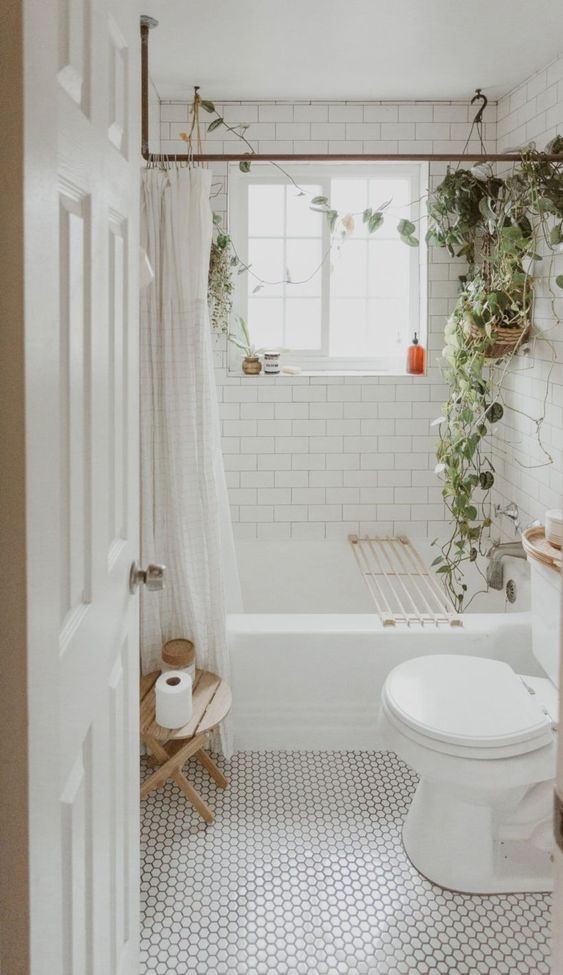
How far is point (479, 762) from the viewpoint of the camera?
80.8 inches

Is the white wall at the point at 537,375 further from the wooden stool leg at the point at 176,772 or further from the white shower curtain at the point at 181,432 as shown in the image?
the wooden stool leg at the point at 176,772

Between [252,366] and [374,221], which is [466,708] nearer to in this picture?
[252,366]

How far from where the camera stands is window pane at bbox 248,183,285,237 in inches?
155

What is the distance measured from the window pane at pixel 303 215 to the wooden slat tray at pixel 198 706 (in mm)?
2277

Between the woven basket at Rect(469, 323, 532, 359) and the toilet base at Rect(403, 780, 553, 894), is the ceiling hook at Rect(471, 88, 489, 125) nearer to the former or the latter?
the woven basket at Rect(469, 323, 532, 359)

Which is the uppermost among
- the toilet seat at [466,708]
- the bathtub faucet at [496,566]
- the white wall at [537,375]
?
the white wall at [537,375]

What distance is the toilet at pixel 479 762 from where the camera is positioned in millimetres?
2061

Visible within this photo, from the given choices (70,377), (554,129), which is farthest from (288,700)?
(554,129)

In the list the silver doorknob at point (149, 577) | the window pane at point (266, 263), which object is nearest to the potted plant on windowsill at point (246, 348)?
the window pane at point (266, 263)

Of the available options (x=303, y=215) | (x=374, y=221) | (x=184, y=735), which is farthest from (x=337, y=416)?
(x=184, y=735)

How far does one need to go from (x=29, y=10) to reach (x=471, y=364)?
2718 mm

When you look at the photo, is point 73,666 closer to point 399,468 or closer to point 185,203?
point 185,203

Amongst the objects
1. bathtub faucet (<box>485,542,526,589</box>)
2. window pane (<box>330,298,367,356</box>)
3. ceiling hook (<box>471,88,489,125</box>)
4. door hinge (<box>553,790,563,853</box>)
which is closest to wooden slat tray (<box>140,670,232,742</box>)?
bathtub faucet (<box>485,542,526,589</box>)

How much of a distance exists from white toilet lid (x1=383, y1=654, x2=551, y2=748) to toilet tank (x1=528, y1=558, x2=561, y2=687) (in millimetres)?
139
